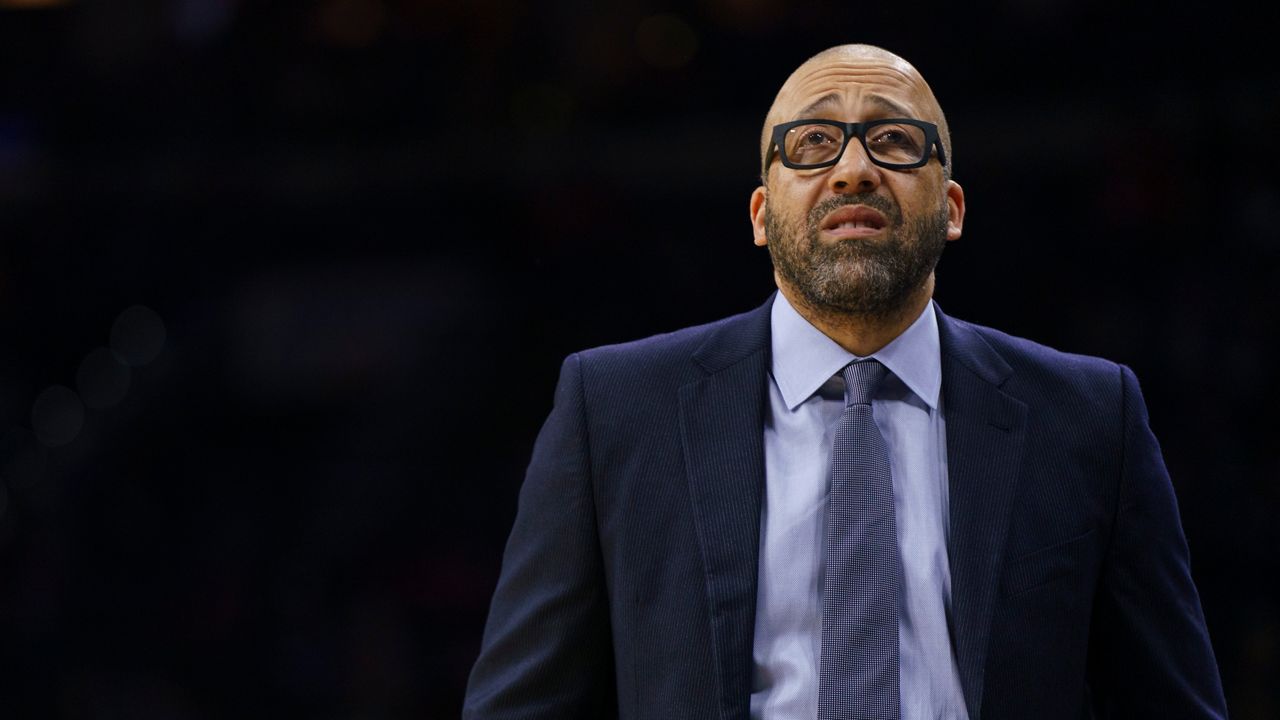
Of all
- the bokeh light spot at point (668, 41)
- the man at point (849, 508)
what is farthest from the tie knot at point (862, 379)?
the bokeh light spot at point (668, 41)

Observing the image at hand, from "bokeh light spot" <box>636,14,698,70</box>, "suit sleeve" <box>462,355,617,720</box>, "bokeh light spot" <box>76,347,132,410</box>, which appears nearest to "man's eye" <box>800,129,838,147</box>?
"suit sleeve" <box>462,355,617,720</box>

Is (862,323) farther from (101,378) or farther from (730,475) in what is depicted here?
(101,378)

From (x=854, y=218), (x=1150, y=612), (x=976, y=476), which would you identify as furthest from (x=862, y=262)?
(x=1150, y=612)

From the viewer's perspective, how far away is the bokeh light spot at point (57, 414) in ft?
21.0

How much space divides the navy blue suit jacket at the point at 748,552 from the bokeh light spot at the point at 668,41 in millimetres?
3809

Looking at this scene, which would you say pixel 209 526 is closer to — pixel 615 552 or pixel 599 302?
pixel 599 302

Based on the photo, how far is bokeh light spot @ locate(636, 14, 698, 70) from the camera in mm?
5461

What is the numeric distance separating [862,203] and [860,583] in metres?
0.47

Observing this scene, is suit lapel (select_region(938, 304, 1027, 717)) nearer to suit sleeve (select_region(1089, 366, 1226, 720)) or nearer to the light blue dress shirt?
the light blue dress shirt

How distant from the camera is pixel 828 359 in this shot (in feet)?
5.84

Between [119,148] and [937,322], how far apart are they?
490cm

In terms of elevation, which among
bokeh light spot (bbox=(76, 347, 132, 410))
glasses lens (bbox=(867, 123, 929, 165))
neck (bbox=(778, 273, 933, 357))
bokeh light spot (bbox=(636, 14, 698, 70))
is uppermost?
bokeh light spot (bbox=(636, 14, 698, 70))

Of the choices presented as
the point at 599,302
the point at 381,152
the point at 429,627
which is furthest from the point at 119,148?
the point at 429,627

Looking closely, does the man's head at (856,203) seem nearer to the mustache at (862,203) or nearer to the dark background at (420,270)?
the mustache at (862,203)
